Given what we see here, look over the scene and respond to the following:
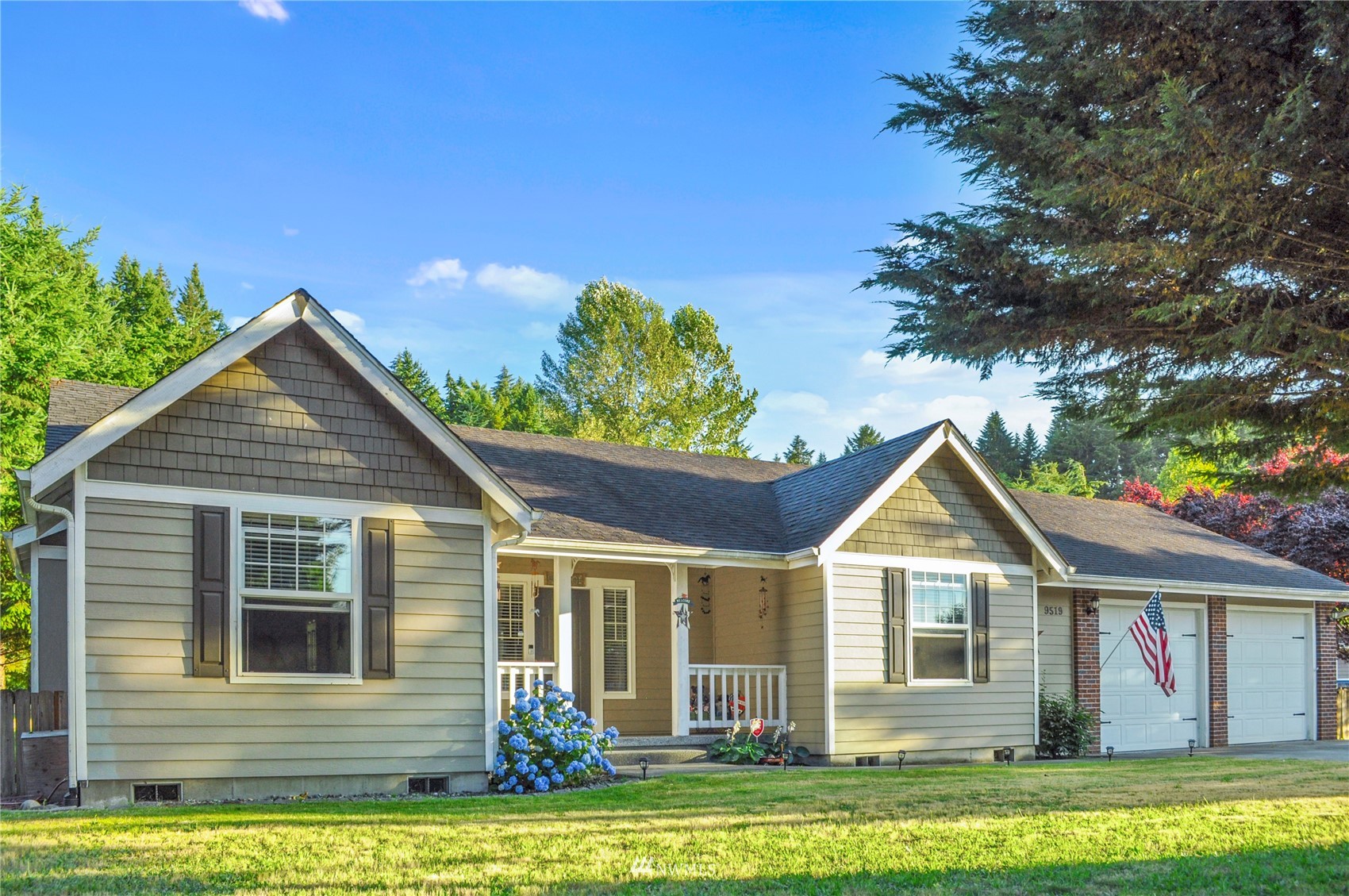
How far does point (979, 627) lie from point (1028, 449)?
53276 mm

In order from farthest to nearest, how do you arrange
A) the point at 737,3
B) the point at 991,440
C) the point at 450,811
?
the point at 991,440 < the point at 737,3 < the point at 450,811

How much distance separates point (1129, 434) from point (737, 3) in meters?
5.70

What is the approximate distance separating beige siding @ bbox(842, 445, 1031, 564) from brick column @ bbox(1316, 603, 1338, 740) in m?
7.54

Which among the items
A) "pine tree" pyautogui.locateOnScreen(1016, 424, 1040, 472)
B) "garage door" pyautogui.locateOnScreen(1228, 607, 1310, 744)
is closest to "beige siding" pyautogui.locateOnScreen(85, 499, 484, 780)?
"garage door" pyautogui.locateOnScreen(1228, 607, 1310, 744)

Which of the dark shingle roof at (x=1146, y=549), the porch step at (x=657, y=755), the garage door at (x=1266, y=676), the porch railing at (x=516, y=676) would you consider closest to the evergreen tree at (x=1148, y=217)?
the porch railing at (x=516, y=676)

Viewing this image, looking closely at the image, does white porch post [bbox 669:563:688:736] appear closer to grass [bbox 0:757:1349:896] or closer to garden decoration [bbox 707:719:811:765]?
garden decoration [bbox 707:719:811:765]

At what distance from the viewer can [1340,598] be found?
19766mm

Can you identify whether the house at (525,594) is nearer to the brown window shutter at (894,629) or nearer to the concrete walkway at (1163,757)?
the brown window shutter at (894,629)

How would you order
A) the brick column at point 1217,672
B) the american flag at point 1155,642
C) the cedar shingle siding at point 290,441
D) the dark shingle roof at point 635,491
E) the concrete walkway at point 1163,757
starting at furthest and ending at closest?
the brick column at point 1217,672
the american flag at point 1155,642
the dark shingle roof at point 635,491
the concrete walkway at point 1163,757
the cedar shingle siding at point 290,441

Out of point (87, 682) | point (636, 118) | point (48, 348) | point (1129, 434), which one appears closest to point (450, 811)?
point (87, 682)

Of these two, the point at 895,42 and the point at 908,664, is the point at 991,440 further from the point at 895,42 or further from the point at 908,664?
the point at 895,42

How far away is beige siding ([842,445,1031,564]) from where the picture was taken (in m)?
15.1

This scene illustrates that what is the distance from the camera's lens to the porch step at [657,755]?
13.6 m

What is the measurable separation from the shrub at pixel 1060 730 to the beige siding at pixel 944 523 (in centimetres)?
221
